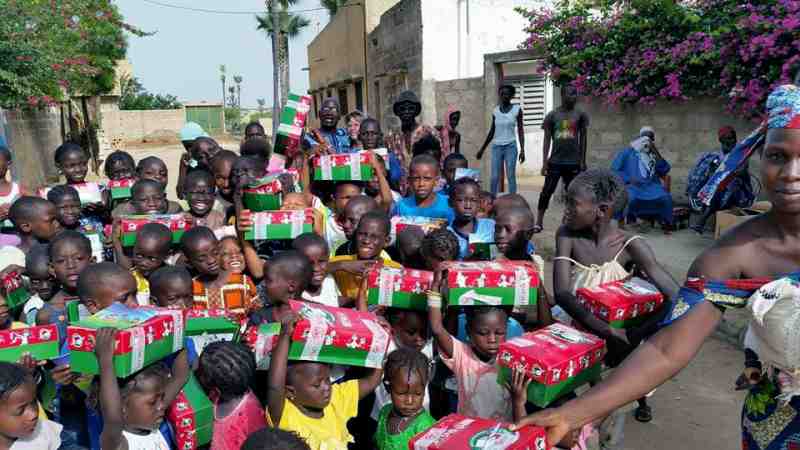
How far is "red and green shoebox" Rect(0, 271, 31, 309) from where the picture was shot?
2807 mm

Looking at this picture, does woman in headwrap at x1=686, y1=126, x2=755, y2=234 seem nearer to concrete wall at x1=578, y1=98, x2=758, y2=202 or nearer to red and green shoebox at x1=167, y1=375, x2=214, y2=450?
concrete wall at x1=578, y1=98, x2=758, y2=202

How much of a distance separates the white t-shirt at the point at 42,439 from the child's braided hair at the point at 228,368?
548 millimetres

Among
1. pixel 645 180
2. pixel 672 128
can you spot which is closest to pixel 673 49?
pixel 672 128

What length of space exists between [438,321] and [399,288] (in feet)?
0.93

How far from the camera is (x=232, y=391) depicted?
7.75 feet

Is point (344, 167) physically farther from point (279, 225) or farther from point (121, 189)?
point (121, 189)

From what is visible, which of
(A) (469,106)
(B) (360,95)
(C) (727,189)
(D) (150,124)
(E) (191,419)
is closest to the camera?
(E) (191,419)

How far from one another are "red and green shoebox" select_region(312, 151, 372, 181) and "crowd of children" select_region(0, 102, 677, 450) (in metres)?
0.12

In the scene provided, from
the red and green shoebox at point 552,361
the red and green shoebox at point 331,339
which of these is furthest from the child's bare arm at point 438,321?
the red and green shoebox at point 552,361

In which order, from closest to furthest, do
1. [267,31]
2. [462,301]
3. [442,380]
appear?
1. [462,301]
2. [442,380]
3. [267,31]

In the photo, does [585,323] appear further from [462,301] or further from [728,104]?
[728,104]

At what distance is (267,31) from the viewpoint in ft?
114

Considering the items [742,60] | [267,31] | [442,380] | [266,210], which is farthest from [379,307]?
[267,31]

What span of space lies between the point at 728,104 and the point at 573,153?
7.74ft
